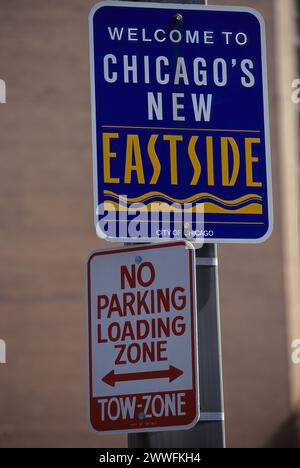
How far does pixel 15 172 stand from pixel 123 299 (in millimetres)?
10400

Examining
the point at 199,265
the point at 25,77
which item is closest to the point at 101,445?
the point at 25,77

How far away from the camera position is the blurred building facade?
1341cm

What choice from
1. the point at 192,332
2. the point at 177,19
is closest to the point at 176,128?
the point at 177,19

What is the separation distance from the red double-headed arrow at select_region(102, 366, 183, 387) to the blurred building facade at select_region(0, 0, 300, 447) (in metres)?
9.99

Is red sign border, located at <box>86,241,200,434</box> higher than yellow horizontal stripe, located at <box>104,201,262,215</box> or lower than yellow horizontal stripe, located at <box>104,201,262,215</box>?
lower

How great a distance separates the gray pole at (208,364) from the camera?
3.73 metres

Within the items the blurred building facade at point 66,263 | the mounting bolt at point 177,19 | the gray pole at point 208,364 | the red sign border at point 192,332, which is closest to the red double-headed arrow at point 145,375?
the red sign border at point 192,332

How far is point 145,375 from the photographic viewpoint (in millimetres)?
3352

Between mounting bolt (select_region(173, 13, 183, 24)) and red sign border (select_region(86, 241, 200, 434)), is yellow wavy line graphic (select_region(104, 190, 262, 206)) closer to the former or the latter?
red sign border (select_region(86, 241, 200, 434))

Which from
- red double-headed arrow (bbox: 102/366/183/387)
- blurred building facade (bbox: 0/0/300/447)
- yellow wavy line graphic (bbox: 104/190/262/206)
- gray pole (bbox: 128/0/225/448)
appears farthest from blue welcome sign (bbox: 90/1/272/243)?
blurred building facade (bbox: 0/0/300/447)

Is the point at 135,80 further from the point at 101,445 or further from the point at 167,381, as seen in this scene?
the point at 101,445

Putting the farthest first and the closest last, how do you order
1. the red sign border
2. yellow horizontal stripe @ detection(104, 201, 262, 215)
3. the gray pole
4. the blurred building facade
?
1. the blurred building facade
2. the gray pole
3. yellow horizontal stripe @ detection(104, 201, 262, 215)
4. the red sign border

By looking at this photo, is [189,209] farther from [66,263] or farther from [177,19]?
[66,263]

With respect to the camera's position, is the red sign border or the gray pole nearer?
the red sign border
